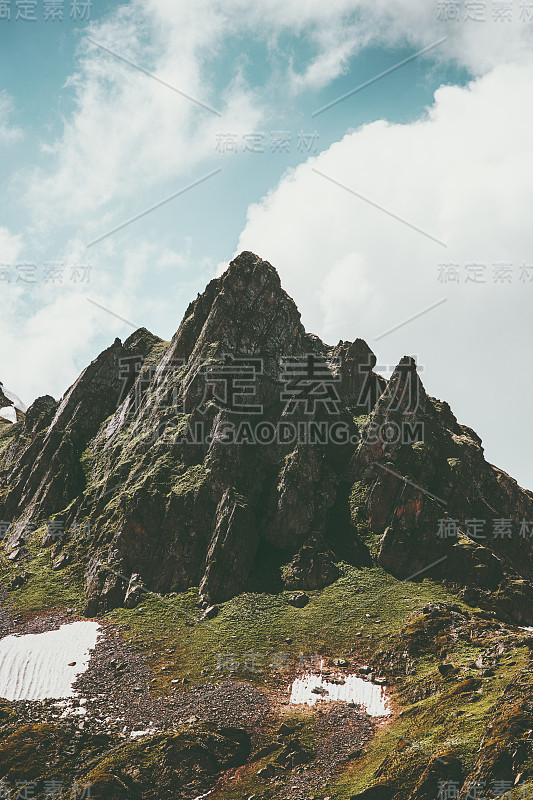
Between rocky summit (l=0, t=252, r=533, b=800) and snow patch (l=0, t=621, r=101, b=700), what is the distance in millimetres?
1625

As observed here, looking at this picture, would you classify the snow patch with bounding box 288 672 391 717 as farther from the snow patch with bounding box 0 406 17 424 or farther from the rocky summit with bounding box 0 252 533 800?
the snow patch with bounding box 0 406 17 424

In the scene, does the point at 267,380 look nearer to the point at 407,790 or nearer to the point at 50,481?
the point at 50,481

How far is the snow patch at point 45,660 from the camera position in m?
48.8

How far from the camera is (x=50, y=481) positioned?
93.3m

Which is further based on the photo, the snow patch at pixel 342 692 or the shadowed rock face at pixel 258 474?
the shadowed rock face at pixel 258 474

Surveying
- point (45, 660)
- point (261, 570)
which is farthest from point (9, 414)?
point (45, 660)

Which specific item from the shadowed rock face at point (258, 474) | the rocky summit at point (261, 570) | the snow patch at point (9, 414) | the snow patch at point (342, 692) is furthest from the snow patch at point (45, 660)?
the snow patch at point (9, 414)

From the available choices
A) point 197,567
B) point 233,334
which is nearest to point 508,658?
point 197,567

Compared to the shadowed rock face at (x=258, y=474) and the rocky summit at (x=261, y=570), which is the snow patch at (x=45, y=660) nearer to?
the rocky summit at (x=261, y=570)

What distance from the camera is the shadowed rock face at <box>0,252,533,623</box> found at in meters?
69.6

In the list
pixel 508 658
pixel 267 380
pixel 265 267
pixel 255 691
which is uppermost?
pixel 265 267

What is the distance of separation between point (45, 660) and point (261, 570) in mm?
27665

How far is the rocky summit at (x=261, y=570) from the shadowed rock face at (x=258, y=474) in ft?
1.22

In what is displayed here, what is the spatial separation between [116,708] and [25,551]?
148ft
